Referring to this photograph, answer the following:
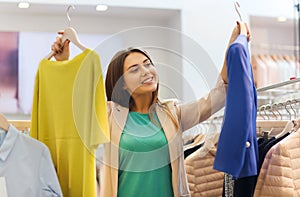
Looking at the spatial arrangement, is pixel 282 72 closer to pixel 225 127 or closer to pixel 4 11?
pixel 4 11

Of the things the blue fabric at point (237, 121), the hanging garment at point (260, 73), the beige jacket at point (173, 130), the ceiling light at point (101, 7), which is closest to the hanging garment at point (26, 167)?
the beige jacket at point (173, 130)

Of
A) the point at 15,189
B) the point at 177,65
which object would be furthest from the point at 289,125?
the point at 177,65

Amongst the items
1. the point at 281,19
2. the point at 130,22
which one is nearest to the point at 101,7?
the point at 130,22

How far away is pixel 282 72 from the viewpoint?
444 centimetres

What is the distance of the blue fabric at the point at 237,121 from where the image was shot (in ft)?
4.54

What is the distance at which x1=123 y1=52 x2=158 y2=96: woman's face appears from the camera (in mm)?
1591

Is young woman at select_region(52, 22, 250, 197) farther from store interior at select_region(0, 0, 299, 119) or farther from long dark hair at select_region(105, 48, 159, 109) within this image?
store interior at select_region(0, 0, 299, 119)

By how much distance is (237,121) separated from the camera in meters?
1.38

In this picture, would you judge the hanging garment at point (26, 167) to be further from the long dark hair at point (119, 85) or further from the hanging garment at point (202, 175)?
the hanging garment at point (202, 175)

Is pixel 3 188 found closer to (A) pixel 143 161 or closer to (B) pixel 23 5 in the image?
(A) pixel 143 161

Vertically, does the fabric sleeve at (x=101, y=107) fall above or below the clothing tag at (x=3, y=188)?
above

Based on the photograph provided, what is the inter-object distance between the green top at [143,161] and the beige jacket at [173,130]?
20mm

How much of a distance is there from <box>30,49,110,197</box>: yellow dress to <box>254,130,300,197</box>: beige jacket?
473 millimetres

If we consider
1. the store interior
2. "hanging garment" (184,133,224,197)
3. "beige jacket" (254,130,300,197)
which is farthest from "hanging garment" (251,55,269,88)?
"beige jacket" (254,130,300,197)
